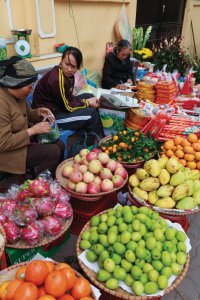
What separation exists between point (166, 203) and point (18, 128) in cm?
155

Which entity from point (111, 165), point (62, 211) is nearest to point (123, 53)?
point (111, 165)

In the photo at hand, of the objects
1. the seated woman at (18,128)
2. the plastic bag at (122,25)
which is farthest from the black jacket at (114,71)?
the seated woman at (18,128)

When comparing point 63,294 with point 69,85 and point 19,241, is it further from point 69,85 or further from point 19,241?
point 69,85

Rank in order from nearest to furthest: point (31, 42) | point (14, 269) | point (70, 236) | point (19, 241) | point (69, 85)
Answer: point (14, 269) < point (19, 241) < point (70, 236) < point (69, 85) < point (31, 42)

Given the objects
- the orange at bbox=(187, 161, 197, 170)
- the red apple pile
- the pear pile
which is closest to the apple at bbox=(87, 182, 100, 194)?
the red apple pile

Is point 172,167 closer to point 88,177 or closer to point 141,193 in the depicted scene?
point 141,193

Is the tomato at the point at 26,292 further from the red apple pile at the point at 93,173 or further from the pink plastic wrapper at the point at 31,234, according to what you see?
the red apple pile at the point at 93,173

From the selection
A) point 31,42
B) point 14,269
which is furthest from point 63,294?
point 31,42

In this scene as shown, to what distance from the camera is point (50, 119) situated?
2.95m

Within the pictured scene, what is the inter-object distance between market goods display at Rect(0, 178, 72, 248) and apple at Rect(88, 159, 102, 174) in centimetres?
35

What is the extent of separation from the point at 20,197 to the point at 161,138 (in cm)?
186

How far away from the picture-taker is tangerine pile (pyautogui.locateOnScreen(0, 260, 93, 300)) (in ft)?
4.65

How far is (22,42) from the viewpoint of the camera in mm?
3748

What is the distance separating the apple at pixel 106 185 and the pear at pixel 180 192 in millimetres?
569
